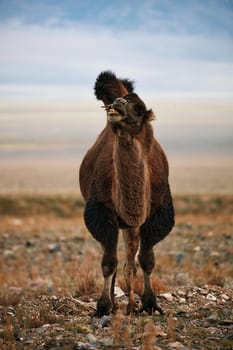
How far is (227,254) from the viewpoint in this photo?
2003 centimetres

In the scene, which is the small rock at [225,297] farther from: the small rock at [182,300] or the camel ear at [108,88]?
the camel ear at [108,88]

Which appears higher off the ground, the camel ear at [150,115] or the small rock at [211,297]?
the camel ear at [150,115]

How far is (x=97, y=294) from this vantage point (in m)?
11.2

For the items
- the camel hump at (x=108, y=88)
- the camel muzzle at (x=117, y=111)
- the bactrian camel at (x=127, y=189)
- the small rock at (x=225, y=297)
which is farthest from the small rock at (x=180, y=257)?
the camel muzzle at (x=117, y=111)

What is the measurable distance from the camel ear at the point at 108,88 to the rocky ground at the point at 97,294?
2.85 m

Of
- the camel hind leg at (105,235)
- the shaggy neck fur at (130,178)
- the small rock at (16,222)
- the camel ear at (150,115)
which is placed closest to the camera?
the shaggy neck fur at (130,178)

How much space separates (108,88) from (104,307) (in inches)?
123

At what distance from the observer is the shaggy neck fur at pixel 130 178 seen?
8289 mm

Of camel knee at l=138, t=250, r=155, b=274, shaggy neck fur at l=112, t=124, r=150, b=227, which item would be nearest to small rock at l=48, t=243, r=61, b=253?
camel knee at l=138, t=250, r=155, b=274

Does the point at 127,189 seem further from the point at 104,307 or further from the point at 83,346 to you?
the point at 83,346

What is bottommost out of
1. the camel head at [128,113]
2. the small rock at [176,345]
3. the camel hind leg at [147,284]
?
the small rock at [176,345]

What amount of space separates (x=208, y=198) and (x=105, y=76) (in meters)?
26.7

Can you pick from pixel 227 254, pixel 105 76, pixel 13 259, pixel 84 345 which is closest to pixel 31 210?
pixel 13 259

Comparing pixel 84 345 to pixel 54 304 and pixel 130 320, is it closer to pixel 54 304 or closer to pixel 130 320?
pixel 130 320
